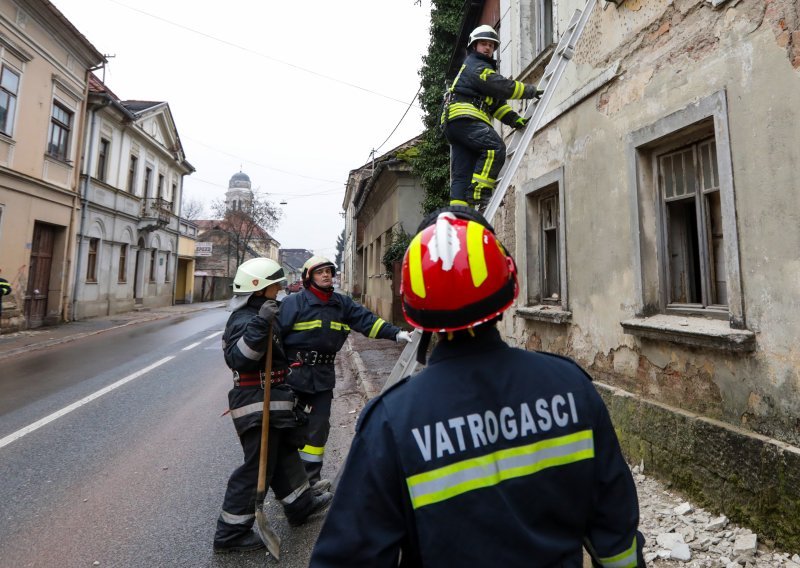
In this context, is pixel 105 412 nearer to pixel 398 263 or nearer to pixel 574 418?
pixel 574 418

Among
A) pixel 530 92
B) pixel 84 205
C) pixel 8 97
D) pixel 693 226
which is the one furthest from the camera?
pixel 84 205

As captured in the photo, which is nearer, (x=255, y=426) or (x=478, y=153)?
(x=255, y=426)

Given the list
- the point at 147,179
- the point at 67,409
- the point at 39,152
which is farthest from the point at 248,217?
the point at 67,409

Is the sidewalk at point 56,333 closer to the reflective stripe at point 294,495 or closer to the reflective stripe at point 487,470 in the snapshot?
the reflective stripe at point 294,495

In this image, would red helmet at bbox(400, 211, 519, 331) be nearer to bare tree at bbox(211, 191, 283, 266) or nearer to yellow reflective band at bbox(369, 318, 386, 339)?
yellow reflective band at bbox(369, 318, 386, 339)

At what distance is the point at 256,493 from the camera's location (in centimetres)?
283

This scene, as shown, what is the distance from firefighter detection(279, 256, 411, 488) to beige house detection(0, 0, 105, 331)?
1317 cm

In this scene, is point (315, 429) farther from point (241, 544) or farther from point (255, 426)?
point (241, 544)

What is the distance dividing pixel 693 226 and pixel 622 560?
353cm

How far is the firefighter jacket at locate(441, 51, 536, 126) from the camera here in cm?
381

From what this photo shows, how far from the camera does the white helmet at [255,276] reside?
9.96ft

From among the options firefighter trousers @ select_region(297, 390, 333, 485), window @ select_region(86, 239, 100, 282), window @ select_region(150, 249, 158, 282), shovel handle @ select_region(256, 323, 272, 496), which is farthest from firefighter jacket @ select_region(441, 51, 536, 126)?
window @ select_region(150, 249, 158, 282)

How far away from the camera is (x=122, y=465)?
13.0 feet

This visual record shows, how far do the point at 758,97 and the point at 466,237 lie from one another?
300cm
